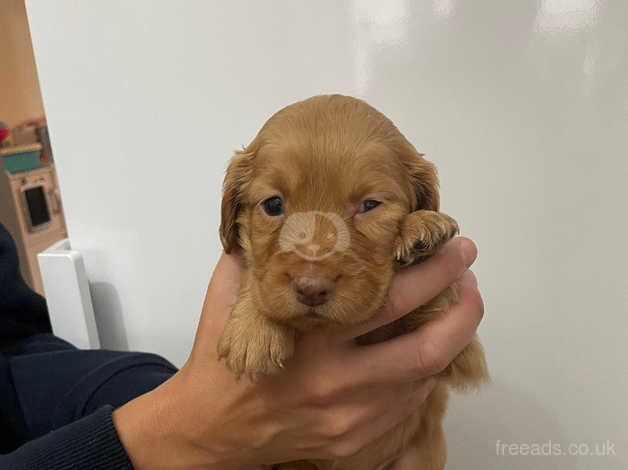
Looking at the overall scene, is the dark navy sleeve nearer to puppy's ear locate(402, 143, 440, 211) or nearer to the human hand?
the human hand

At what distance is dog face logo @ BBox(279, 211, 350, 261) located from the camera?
924 mm

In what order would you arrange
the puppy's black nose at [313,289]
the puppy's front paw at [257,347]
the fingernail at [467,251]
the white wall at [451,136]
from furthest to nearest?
the white wall at [451,136], the fingernail at [467,251], the puppy's front paw at [257,347], the puppy's black nose at [313,289]

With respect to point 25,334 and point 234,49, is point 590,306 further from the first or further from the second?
point 25,334

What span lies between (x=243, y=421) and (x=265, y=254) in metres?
0.34

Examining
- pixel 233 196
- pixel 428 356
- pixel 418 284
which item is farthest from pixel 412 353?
pixel 233 196

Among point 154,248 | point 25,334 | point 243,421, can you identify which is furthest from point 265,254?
point 25,334

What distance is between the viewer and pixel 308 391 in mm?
1072

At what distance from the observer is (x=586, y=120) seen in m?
1.58

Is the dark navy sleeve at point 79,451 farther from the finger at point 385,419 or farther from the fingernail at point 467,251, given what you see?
the fingernail at point 467,251

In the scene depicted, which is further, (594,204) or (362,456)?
(594,204)

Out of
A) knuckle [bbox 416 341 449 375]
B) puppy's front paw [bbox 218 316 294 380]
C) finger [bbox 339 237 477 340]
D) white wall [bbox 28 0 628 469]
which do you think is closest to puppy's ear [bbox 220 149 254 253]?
puppy's front paw [bbox 218 316 294 380]

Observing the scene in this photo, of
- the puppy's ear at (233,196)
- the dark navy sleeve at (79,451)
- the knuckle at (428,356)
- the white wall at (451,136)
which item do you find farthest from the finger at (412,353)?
the white wall at (451,136)

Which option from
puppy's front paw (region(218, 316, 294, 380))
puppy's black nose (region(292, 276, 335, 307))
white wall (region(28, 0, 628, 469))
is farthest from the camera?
white wall (region(28, 0, 628, 469))

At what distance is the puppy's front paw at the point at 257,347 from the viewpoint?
100 centimetres
